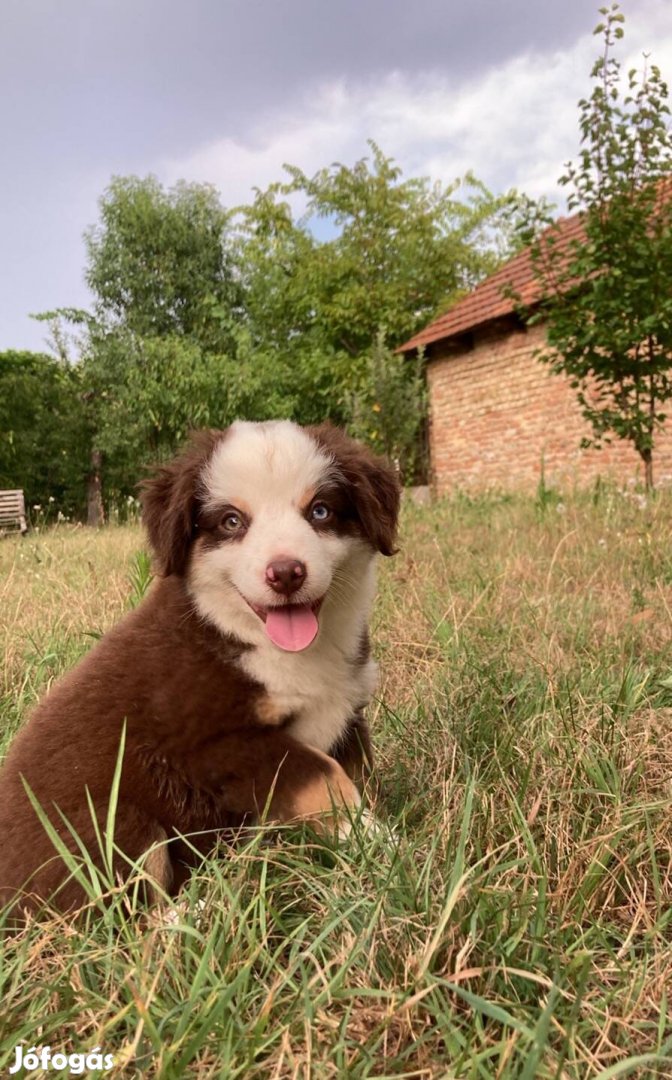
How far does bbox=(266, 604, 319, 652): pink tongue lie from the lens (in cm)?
193

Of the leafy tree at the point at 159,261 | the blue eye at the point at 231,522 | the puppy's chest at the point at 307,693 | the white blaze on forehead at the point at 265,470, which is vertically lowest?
the puppy's chest at the point at 307,693

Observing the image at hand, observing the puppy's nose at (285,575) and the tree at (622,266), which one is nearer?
the puppy's nose at (285,575)

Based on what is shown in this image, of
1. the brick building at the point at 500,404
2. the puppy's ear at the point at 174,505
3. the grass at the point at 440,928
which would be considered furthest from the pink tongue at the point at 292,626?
the brick building at the point at 500,404

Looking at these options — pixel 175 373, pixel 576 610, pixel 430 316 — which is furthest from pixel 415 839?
pixel 430 316

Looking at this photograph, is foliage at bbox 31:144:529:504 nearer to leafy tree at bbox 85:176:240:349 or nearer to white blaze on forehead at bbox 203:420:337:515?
leafy tree at bbox 85:176:240:349

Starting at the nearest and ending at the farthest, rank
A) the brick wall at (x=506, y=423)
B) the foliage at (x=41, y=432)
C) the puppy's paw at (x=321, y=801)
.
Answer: the puppy's paw at (x=321, y=801) → the brick wall at (x=506, y=423) → the foliage at (x=41, y=432)

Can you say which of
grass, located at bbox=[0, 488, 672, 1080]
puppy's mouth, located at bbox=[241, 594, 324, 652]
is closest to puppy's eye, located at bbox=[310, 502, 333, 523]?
puppy's mouth, located at bbox=[241, 594, 324, 652]

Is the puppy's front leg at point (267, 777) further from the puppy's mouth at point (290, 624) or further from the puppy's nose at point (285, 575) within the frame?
the puppy's nose at point (285, 575)

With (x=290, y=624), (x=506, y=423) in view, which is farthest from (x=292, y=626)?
(x=506, y=423)

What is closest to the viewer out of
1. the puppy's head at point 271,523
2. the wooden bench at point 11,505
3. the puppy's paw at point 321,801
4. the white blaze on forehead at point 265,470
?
the puppy's paw at point 321,801

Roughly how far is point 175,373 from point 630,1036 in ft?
68.7

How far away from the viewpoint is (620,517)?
220 inches

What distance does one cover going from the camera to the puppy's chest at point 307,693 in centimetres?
192

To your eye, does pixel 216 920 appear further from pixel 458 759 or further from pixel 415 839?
pixel 458 759
